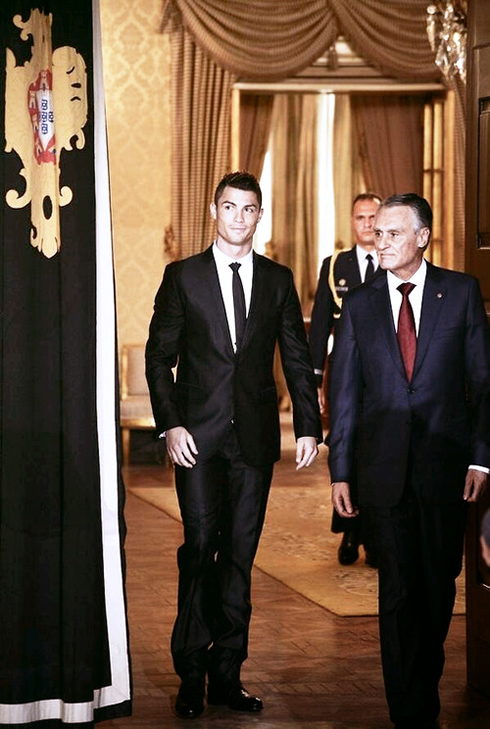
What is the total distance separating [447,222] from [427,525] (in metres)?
7.53

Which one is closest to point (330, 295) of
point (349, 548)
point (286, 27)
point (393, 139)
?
point (349, 548)

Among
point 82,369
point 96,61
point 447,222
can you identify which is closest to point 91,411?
point 82,369

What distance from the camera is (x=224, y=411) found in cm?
402

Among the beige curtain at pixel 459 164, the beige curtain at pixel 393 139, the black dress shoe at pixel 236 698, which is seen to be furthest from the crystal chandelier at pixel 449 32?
the black dress shoe at pixel 236 698

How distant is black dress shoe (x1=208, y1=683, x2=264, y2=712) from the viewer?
13.4 ft

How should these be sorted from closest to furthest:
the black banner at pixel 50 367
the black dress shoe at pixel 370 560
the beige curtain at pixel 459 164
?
1. the black banner at pixel 50 367
2. the black dress shoe at pixel 370 560
3. the beige curtain at pixel 459 164

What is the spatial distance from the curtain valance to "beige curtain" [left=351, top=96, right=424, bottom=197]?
4.64 ft

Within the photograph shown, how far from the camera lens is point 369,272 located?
6.38 m

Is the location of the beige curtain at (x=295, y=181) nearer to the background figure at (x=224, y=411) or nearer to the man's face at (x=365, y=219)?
the man's face at (x=365, y=219)

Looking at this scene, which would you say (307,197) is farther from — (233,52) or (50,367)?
(50,367)

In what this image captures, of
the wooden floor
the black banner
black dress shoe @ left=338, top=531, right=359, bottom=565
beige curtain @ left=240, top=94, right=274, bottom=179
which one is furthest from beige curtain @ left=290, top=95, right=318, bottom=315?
the black banner

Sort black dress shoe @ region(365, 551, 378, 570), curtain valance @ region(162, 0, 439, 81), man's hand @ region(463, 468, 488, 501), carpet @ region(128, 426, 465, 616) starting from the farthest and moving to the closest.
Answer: curtain valance @ region(162, 0, 439, 81) < black dress shoe @ region(365, 551, 378, 570) < carpet @ region(128, 426, 465, 616) < man's hand @ region(463, 468, 488, 501)

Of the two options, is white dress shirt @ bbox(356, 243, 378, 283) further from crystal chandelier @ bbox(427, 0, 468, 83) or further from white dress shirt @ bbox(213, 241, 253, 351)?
white dress shirt @ bbox(213, 241, 253, 351)

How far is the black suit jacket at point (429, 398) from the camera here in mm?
3830
